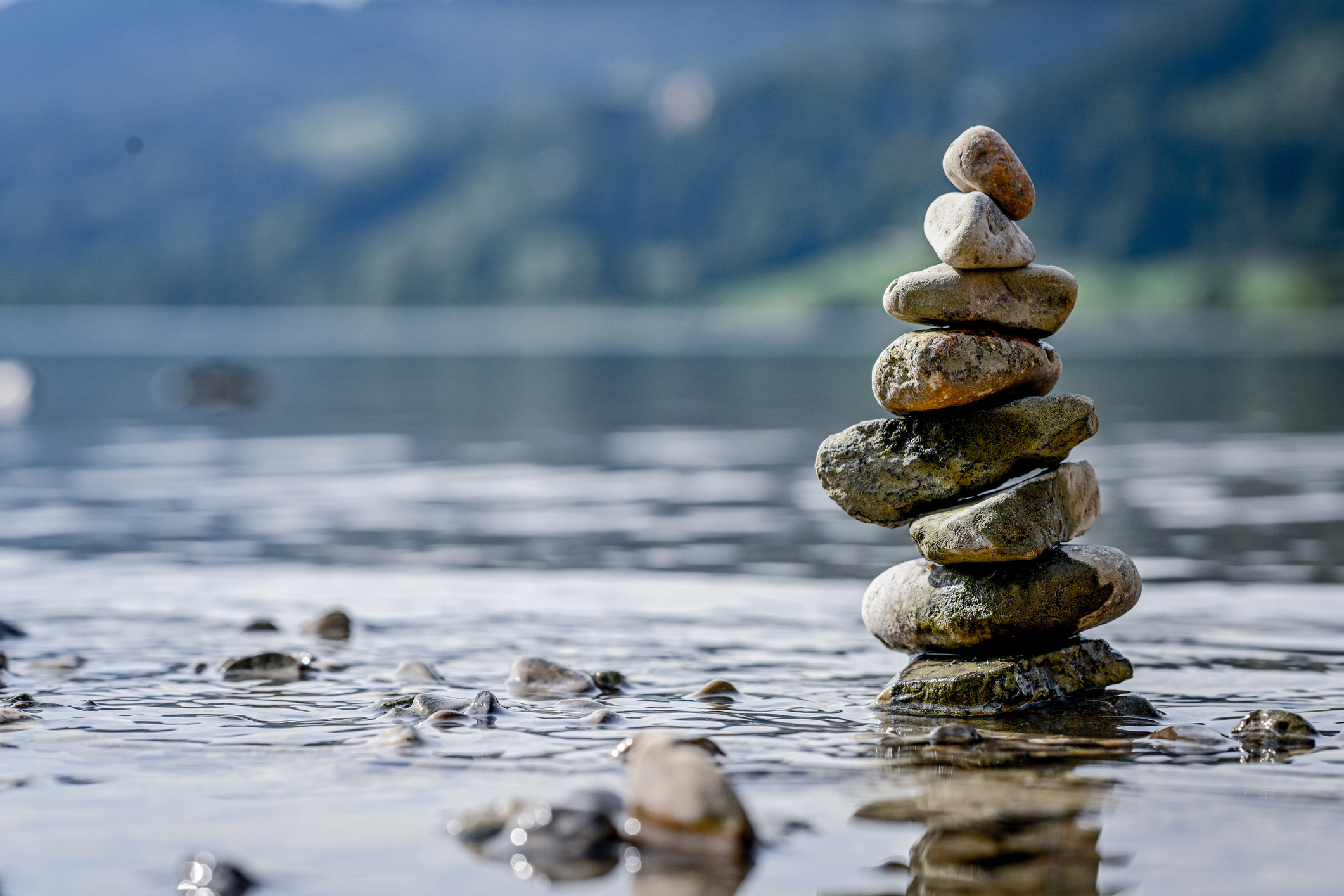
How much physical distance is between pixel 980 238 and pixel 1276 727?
4.19 m

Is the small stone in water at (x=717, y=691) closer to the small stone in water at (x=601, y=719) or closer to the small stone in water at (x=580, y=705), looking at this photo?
the small stone in water at (x=580, y=705)

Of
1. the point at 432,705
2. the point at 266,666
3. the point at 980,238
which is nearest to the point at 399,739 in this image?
the point at 432,705

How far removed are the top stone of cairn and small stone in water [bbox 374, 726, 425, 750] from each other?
593cm

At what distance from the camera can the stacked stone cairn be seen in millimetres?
12461

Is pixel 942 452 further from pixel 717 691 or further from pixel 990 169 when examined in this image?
pixel 717 691

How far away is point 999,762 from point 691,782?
264 centimetres

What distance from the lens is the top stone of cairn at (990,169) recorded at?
12.8m

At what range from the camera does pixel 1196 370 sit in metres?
95.8

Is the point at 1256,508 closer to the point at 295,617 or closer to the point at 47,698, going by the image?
the point at 295,617

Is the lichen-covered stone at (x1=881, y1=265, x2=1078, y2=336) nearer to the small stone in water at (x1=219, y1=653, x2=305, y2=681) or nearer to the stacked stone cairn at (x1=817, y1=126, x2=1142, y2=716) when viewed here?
the stacked stone cairn at (x1=817, y1=126, x2=1142, y2=716)

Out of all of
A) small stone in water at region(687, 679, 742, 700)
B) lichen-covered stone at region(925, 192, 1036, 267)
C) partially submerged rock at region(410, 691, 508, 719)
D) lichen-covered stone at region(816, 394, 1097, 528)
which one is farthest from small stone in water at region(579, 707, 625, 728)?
lichen-covered stone at region(925, 192, 1036, 267)

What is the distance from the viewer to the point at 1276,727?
11.2 meters

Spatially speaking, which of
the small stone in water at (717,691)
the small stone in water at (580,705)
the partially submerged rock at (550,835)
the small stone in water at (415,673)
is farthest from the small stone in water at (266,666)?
the partially submerged rock at (550,835)

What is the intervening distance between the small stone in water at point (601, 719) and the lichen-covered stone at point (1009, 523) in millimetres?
2691
